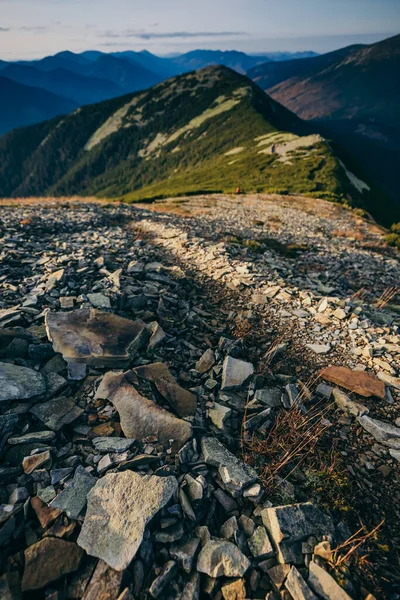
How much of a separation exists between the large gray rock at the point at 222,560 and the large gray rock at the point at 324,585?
672 mm

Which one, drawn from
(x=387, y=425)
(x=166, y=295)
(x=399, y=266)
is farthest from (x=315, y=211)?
(x=387, y=425)

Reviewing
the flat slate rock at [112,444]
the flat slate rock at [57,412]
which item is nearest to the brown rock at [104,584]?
Answer: the flat slate rock at [112,444]

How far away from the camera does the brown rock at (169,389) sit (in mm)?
5184

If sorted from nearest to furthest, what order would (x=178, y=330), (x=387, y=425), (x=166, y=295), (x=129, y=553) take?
(x=129, y=553) < (x=387, y=425) < (x=178, y=330) < (x=166, y=295)

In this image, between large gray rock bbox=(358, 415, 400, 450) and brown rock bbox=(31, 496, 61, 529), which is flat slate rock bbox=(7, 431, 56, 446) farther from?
large gray rock bbox=(358, 415, 400, 450)

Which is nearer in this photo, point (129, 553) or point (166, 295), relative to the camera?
point (129, 553)

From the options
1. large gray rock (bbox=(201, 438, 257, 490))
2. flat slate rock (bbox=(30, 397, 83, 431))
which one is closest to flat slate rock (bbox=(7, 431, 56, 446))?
flat slate rock (bbox=(30, 397, 83, 431))

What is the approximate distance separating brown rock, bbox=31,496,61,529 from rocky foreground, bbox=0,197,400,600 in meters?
0.01

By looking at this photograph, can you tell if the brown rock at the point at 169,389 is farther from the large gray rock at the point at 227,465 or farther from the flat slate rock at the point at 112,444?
the flat slate rock at the point at 112,444

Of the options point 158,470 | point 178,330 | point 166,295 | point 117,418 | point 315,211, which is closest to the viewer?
point 158,470

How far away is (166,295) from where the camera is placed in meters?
8.74

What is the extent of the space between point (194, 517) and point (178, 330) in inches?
165

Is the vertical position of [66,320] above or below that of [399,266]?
above

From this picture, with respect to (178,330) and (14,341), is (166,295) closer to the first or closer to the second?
(178,330)
